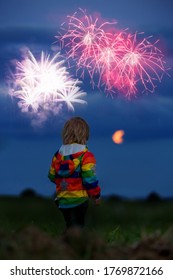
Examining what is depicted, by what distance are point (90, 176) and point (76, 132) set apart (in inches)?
23.3

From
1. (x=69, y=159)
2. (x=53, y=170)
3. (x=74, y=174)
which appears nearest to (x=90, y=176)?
(x=74, y=174)

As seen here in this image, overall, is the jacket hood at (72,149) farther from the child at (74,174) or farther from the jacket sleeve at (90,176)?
the jacket sleeve at (90,176)

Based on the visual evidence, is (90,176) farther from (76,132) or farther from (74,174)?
(76,132)

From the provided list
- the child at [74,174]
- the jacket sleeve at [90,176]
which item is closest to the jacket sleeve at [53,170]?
the child at [74,174]

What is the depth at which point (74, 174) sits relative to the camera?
905 cm

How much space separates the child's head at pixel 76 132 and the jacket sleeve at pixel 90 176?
0.88 feet

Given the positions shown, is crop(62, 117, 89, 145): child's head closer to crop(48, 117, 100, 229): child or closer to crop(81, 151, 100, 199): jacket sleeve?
crop(48, 117, 100, 229): child

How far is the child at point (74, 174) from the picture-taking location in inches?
354

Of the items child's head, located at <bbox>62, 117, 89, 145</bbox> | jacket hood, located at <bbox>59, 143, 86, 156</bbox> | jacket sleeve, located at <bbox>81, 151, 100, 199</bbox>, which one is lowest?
jacket sleeve, located at <bbox>81, 151, 100, 199</bbox>

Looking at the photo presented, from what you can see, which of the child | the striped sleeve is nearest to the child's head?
the child

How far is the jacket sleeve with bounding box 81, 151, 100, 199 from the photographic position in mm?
8945

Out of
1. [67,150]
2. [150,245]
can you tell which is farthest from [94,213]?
[150,245]

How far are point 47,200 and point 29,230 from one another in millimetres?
8808
